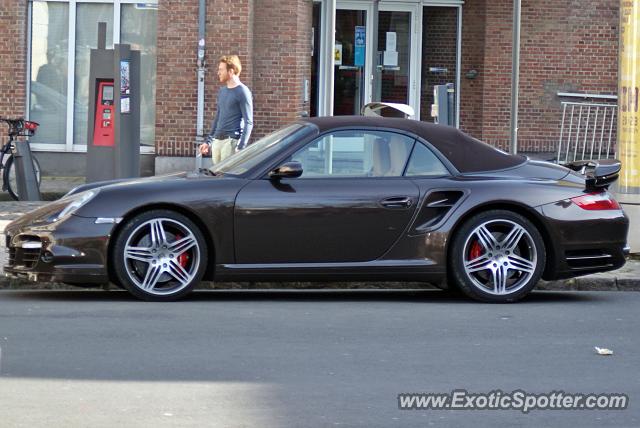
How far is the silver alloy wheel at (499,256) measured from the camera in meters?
9.98

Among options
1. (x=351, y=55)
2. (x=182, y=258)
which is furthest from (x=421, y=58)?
(x=182, y=258)

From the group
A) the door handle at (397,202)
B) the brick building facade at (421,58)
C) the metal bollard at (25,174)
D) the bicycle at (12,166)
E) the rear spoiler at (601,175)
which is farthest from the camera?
the brick building facade at (421,58)

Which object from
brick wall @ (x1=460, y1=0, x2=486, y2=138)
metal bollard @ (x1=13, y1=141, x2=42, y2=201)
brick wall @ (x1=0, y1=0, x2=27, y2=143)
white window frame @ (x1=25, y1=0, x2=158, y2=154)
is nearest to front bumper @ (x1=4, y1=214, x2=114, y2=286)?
metal bollard @ (x1=13, y1=141, x2=42, y2=201)

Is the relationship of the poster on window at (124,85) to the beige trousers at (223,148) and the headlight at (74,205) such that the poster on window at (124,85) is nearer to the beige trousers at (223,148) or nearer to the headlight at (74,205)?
the beige trousers at (223,148)

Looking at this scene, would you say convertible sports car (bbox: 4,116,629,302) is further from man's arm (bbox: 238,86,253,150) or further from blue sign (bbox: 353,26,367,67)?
blue sign (bbox: 353,26,367,67)

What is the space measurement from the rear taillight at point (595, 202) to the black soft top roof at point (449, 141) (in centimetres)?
58

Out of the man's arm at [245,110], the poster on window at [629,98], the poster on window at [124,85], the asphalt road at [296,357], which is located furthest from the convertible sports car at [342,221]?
the poster on window at [124,85]

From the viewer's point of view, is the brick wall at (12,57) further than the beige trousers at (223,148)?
Yes

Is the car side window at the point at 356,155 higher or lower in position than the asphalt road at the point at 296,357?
higher

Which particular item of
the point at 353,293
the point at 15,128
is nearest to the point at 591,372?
the point at 353,293

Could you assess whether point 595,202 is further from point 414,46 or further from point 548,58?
point 414,46

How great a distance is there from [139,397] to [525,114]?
15.8 m

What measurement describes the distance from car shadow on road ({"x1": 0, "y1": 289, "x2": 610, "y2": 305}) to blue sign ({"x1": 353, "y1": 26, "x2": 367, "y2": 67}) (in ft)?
37.8

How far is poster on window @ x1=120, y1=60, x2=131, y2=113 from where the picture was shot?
14.4 meters
